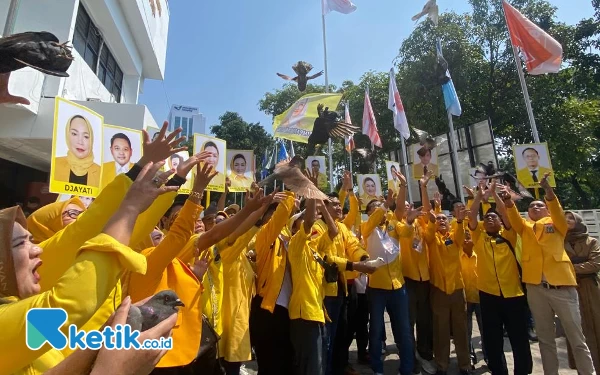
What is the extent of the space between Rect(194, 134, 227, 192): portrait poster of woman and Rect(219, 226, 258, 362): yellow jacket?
2978 mm

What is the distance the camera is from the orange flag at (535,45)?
849cm

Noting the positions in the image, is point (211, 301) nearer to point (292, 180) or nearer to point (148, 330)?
point (292, 180)

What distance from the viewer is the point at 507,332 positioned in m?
4.09

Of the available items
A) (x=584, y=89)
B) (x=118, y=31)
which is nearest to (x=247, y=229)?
(x=118, y=31)

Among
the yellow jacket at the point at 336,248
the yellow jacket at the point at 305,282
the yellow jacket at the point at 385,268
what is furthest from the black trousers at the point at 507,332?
the yellow jacket at the point at 305,282

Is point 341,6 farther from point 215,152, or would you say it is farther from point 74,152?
point 74,152

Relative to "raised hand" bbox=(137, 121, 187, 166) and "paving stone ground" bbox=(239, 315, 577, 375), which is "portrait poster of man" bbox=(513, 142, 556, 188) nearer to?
"paving stone ground" bbox=(239, 315, 577, 375)

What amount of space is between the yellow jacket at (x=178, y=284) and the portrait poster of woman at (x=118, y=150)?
10.8 feet

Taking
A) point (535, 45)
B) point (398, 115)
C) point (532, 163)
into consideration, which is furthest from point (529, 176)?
point (398, 115)

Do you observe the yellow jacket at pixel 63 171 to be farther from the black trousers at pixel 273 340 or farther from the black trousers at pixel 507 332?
the black trousers at pixel 507 332

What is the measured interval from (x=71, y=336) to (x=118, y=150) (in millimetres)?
4575

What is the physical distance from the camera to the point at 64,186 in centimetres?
423

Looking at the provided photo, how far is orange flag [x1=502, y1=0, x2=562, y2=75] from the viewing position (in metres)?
8.49

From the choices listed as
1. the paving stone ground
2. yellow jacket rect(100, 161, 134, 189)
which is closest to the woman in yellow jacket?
the paving stone ground
